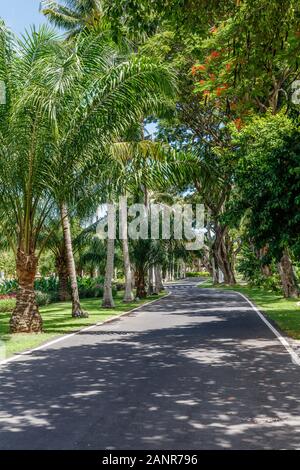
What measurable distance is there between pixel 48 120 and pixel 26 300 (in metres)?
4.96

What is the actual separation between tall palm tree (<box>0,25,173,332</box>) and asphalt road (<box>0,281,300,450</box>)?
4.03 meters

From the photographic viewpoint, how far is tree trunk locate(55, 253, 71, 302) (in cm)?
3384

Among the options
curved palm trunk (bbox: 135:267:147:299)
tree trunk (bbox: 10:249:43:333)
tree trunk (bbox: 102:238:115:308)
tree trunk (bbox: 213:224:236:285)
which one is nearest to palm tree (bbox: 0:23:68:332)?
tree trunk (bbox: 10:249:43:333)

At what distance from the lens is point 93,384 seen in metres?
7.68

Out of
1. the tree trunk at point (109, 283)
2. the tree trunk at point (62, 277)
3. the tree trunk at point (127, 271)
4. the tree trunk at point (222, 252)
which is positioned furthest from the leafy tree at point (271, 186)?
the tree trunk at point (222, 252)

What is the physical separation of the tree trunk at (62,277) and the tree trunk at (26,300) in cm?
1929

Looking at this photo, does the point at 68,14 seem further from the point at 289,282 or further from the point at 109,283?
the point at 289,282

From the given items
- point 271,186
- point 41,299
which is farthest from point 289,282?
point 271,186

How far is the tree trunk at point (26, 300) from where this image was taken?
1438cm

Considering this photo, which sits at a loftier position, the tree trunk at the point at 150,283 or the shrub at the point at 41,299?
the tree trunk at the point at 150,283

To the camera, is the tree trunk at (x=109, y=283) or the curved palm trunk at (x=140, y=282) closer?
the tree trunk at (x=109, y=283)

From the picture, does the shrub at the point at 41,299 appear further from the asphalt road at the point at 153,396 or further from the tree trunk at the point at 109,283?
the asphalt road at the point at 153,396

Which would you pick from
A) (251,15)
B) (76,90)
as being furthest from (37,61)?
(251,15)

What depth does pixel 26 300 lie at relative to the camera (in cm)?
1456
